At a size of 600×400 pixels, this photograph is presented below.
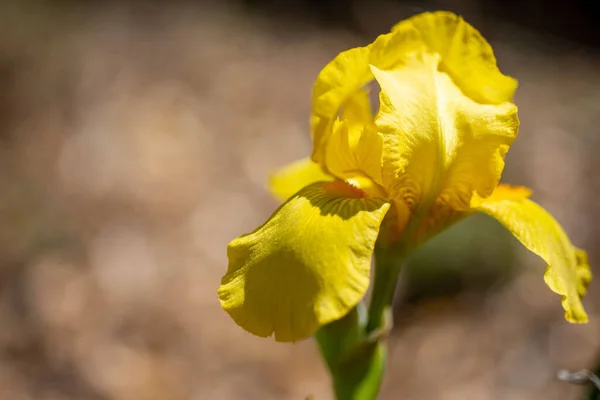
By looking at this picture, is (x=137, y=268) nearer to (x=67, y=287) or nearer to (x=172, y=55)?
(x=67, y=287)

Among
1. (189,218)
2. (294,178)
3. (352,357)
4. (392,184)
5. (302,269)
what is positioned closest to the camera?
(302,269)

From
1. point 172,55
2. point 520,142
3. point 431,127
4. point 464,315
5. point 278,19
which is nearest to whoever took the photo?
point 431,127

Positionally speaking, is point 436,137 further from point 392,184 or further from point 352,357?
point 352,357

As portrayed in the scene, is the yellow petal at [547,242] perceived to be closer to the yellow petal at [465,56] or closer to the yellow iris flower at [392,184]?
the yellow iris flower at [392,184]

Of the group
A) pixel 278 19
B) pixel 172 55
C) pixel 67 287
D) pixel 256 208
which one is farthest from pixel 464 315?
pixel 278 19

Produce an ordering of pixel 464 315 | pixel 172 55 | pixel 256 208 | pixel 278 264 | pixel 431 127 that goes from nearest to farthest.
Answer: pixel 278 264
pixel 431 127
pixel 464 315
pixel 256 208
pixel 172 55

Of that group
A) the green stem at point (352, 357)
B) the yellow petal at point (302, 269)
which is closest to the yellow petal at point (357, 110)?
the yellow petal at point (302, 269)

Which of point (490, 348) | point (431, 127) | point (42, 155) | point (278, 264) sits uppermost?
point (431, 127)

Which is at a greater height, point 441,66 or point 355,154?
point 441,66

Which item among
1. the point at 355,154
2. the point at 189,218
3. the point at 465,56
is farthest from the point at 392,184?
the point at 189,218
